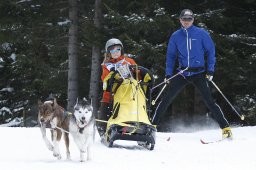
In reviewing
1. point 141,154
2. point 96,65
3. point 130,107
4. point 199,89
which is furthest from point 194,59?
point 96,65

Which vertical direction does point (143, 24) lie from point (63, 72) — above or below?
above

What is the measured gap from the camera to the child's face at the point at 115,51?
27.6 feet

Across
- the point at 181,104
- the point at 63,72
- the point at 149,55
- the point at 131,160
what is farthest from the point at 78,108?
the point at 63,72

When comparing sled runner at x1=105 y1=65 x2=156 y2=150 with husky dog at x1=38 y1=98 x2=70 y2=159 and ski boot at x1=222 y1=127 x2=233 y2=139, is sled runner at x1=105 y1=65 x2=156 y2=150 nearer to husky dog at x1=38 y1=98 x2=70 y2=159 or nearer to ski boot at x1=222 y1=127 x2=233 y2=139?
husky dog at x1=38 y1=98 x2=70 y2=159

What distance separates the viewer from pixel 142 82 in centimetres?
823

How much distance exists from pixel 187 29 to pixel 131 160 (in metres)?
2.95

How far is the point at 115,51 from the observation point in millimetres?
8430

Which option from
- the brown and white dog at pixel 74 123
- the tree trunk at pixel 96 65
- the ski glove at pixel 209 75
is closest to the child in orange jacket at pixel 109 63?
the ski glove at pixel 209 75

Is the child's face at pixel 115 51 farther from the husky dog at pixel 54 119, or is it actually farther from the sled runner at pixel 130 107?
the husky dog at pixel 54 119

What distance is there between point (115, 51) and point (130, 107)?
1026 millimetres

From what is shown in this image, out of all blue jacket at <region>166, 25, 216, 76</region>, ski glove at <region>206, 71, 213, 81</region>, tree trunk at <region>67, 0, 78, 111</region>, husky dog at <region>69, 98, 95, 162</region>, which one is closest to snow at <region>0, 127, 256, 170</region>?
husky dog at <region>69, 98, 95, 162</region>

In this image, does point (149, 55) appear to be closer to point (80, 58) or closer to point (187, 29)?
point (187, 29)

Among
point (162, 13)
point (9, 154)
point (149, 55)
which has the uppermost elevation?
point (162, 13)

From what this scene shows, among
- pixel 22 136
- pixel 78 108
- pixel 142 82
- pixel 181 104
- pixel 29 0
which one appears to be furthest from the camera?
pixel 29 0
